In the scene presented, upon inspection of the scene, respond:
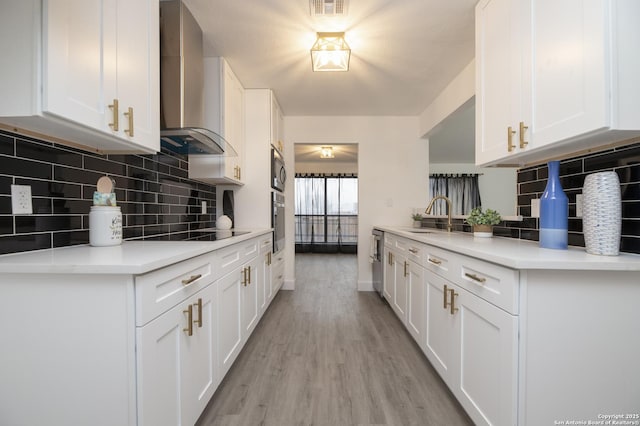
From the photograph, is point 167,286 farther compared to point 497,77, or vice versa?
point 497,77

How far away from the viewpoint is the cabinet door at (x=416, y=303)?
79.7 inches

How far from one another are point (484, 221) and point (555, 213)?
63 centimetres

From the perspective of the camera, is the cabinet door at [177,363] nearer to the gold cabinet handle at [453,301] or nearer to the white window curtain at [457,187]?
the gold cabinet handle at [453,301]

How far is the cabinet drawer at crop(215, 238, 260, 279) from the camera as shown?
64.3 inches

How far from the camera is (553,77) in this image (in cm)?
125

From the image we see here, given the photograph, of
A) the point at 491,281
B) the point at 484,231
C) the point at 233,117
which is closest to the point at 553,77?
the point at 491,281

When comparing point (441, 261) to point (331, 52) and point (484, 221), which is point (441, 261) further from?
point (331, 52)

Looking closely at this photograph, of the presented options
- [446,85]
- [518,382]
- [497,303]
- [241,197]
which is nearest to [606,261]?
[497,303]

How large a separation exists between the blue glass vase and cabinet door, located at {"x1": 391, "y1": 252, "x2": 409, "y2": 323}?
1.16 metres

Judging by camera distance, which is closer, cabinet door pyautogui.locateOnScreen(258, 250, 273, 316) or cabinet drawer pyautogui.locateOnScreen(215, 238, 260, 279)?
cabinet drawer pyautogui.locateOnScreen(215, 238, 260, 279)

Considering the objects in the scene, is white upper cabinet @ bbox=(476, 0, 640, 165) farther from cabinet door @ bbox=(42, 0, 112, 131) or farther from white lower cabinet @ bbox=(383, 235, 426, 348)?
cabinet door @ bbox=(42, 0, 112, 131)

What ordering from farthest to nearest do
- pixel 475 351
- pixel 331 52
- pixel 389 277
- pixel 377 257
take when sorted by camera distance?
pixel 377 257 < pixel 389 277 < pixel 331 52 < pixel 475 351

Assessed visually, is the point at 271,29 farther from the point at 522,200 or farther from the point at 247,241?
the point at 522,200

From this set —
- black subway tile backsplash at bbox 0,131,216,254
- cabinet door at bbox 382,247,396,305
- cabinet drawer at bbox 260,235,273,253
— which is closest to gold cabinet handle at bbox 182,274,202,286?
black subway tile backsplash at bbox 0,131,216,254
